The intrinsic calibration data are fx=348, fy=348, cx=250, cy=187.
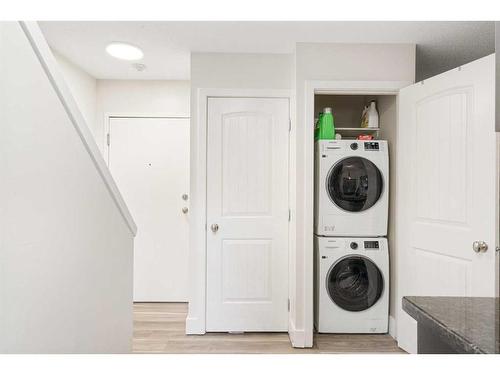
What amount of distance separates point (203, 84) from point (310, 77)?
852 millimetres

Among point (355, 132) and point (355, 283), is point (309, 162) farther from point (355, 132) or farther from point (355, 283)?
point (355, 283)

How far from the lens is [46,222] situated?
3.29ft

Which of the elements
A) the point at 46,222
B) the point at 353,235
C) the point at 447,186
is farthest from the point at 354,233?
the point at 46,222

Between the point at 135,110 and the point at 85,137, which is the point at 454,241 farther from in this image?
the point at 135,110

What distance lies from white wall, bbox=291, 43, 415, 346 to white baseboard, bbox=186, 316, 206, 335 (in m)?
0.77

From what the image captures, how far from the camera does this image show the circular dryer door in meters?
2.78

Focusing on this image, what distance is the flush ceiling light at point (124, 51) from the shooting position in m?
2.69

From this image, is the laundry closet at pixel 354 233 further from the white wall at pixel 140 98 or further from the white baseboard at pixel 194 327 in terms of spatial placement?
the white wall at pixel 140 98

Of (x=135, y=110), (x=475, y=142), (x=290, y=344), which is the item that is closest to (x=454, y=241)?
(x=475, y=142)

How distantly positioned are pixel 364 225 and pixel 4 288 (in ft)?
8.11

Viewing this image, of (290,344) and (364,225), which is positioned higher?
(364,225)

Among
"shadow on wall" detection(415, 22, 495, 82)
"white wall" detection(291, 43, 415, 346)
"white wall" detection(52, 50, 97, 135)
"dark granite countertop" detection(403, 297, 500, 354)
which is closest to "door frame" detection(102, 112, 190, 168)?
"white wall" detection(52, 50, 97, 135)

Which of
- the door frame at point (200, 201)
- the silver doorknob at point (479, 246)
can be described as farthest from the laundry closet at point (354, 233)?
the silver doorknob at point (479, 246)

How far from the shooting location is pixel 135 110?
3574 mm
